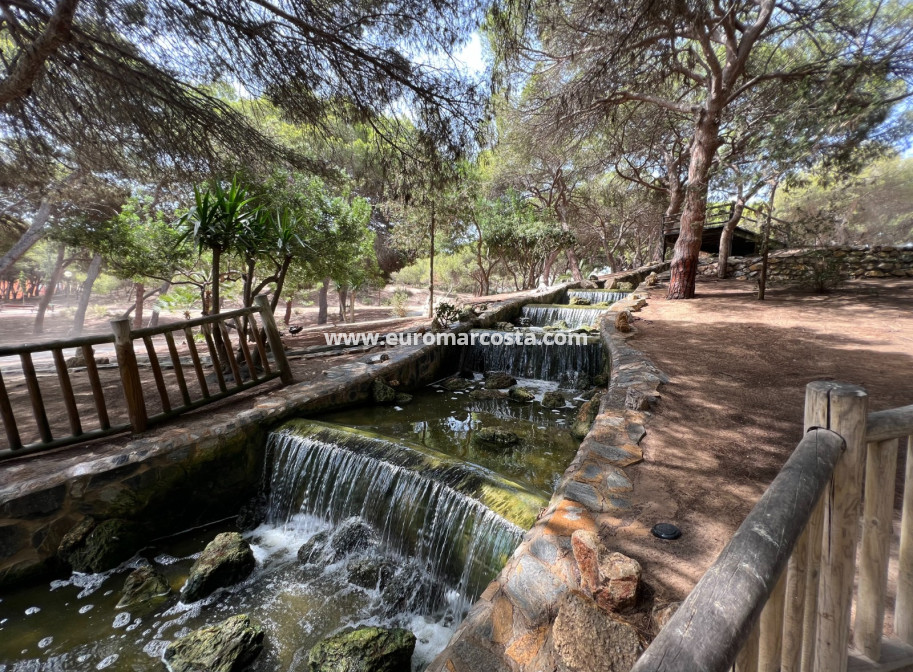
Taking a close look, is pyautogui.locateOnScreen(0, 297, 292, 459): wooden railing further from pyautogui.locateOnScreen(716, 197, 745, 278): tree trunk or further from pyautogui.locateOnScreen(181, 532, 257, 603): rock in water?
pyautogui.locateOnScreen(716, 197, 745, 278): tree trunk

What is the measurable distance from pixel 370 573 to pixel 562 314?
24.0 ft

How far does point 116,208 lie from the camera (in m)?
10.1

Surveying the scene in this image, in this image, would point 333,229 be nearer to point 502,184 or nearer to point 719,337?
point 719,337

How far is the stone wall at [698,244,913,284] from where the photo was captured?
8.76 m

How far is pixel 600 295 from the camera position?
11.1 meters

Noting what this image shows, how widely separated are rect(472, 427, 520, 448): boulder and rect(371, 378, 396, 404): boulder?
4.78 ft

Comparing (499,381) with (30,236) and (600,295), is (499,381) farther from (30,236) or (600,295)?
(30,236)

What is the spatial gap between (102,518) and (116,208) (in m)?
10.4

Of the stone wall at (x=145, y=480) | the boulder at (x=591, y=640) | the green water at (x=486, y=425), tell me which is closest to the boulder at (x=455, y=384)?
the green water at (x=486, y=425)

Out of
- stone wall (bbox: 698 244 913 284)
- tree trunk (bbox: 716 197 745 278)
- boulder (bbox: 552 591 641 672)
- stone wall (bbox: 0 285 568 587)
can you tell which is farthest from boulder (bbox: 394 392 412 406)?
stone wall (bbox: 698 244 913 284)

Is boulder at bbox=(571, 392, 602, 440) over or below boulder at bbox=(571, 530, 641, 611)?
below

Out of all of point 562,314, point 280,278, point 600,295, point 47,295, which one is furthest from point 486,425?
point 47,295

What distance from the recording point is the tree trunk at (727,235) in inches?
358

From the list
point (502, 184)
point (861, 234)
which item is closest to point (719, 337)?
point (502, 184)
